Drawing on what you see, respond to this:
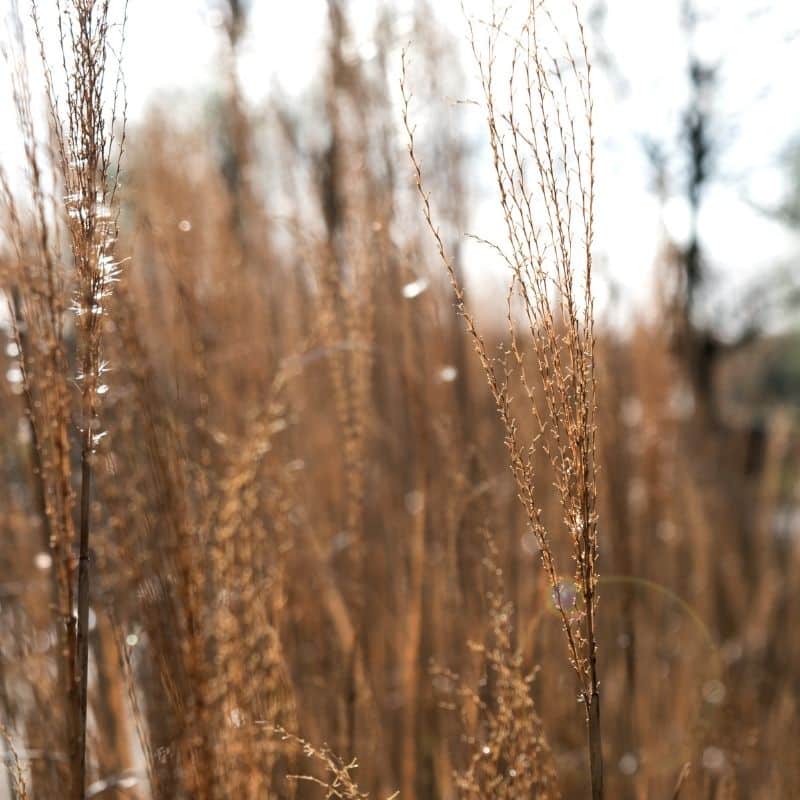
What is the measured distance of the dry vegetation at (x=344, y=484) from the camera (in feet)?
2.13

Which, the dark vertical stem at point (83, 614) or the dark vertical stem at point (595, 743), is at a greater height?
the dark vertical stem at point (83, 614)

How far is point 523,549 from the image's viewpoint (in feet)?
5.51

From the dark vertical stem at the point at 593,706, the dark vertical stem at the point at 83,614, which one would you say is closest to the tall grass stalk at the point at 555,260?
the dark vertical stem at the point at 593,706

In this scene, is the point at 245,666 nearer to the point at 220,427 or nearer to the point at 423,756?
the point at 423,756

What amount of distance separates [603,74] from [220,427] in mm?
954

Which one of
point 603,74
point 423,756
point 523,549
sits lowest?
point 423,756

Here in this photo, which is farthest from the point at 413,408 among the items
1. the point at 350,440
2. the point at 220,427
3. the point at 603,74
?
the point at 603,74

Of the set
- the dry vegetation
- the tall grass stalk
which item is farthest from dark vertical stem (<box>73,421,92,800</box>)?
the tall grass stalk

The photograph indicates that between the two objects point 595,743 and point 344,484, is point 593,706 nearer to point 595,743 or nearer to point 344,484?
point 595,743

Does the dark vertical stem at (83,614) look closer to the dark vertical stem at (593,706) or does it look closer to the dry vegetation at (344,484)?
the dry vegetation at (344,484)

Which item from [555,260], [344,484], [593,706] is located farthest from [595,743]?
[344,484]

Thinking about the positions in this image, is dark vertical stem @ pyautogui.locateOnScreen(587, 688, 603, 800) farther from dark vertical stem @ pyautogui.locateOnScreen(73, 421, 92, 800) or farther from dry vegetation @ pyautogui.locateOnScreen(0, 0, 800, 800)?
dark vertical stem @ pyautogui.locateOnScreen(73, 421, 92, 800)

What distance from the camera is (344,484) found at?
1553 mm

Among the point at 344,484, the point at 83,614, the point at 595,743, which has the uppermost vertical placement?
the point at 344,484
